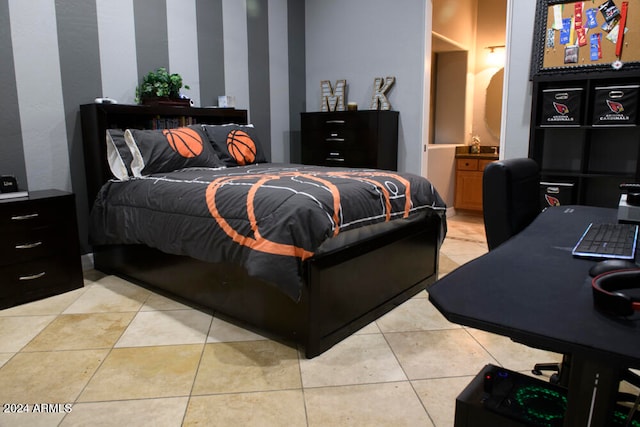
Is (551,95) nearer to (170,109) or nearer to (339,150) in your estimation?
(339,150)

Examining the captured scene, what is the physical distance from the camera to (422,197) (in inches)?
113

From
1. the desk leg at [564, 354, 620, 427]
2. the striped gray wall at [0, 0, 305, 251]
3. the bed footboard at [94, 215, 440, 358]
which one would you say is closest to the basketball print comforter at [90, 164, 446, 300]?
the bed footboard at [94, 215, 440, 358]

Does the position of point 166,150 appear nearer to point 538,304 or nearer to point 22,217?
point 22,217

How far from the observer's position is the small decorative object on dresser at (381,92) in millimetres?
4922

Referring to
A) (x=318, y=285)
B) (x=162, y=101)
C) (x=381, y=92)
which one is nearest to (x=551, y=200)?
(x=381, y=92)

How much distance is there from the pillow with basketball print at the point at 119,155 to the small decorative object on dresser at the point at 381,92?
107 inches

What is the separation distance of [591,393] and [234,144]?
3329 millimetres

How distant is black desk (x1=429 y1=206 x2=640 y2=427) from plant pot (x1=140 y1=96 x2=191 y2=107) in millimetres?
3336

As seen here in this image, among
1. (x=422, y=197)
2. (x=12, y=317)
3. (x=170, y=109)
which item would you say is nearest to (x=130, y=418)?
(x=12, y=317)

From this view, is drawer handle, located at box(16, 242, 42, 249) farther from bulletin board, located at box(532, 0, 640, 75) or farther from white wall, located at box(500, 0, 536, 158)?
bulletin board, located at box(532, 0, 640, 75)

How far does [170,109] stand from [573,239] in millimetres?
3293

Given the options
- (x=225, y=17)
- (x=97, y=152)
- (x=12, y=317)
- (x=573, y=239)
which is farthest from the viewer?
(x=225, y=17)

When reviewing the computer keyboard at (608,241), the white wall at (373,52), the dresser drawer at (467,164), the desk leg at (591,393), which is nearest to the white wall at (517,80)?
the white wall at (373,52)

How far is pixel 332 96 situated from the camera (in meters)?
5.30
